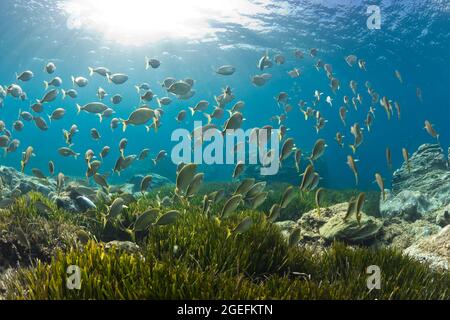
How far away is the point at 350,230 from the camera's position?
328 inches

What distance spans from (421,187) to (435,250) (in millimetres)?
8304

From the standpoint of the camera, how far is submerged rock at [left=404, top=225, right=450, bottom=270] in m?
6.99

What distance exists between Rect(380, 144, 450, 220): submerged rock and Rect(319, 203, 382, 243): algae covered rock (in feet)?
6.87

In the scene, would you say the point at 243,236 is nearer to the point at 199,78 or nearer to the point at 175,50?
the point at 175,50

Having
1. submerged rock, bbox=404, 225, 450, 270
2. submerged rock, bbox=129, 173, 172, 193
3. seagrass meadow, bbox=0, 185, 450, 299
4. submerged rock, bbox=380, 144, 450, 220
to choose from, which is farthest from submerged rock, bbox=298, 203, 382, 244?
submerged rock, bbox=129, 173, 172, 193

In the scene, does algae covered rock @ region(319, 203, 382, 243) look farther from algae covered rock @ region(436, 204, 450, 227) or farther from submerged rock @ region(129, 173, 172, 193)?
submerged rock @ region(129, 173, 172, 193)

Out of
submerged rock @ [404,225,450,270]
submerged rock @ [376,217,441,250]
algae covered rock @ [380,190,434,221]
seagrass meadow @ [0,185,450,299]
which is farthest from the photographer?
algae covered rock @ [380,190,434,221]

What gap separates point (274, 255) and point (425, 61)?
5066 centimetres

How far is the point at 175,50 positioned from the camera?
4578 centimetres

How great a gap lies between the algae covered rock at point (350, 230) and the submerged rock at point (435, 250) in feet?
2.79

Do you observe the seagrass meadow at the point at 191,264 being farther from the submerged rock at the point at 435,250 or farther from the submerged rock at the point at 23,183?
the submerged rock at the point at 23,183

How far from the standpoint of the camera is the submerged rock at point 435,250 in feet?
22.9
